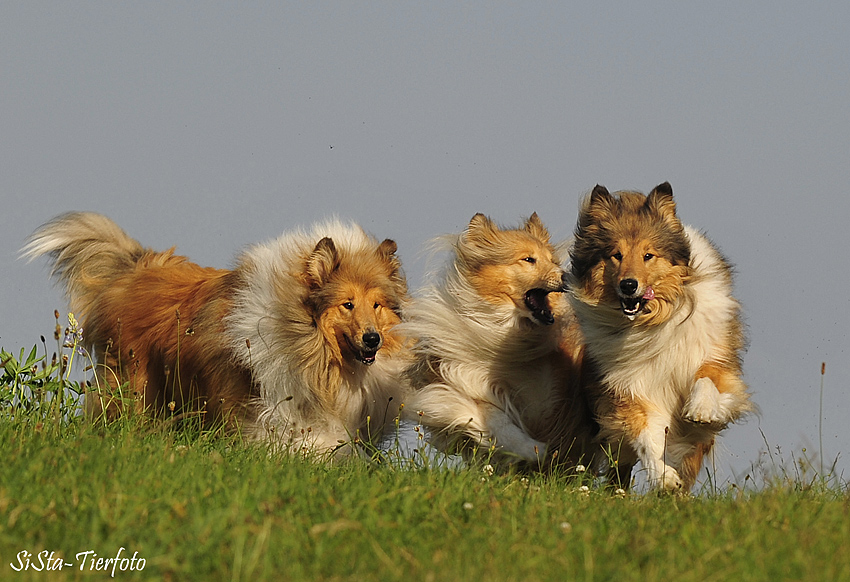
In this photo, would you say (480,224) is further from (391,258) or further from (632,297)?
(632,297)

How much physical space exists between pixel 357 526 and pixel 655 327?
3694 mm

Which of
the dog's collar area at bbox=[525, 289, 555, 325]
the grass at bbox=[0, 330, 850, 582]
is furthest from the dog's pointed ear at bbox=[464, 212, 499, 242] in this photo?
the grass at bbox=[0, 330, 850, 582]

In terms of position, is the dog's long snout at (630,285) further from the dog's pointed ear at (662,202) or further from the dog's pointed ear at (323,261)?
the dog's pointed ear at (323,261)

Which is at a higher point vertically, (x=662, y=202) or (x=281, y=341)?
(x=662, y=202)

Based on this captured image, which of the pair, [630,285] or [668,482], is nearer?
[668,482]

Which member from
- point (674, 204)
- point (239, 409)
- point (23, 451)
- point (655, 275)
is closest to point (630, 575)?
point (23, 451)

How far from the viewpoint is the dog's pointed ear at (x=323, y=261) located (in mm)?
7254

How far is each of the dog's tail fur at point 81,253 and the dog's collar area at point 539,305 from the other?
3542mm

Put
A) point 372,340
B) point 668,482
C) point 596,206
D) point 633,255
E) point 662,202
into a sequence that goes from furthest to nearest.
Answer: point 372,340 → point 596,206 → point 662,202 → point 633,255 → point 668,482

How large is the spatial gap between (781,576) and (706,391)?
3051mm

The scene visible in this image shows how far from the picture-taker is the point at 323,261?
23.9 feet

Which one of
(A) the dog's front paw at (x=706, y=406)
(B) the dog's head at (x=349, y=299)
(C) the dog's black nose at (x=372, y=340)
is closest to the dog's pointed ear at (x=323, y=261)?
(B) the dog's head at (x=349, y=299)

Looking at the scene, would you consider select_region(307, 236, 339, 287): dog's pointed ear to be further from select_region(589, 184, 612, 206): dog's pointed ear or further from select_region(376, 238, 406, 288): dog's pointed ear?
select_region(589, 184, 612, 206): dog's pointed ear

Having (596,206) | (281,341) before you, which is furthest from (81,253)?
(596,206)
